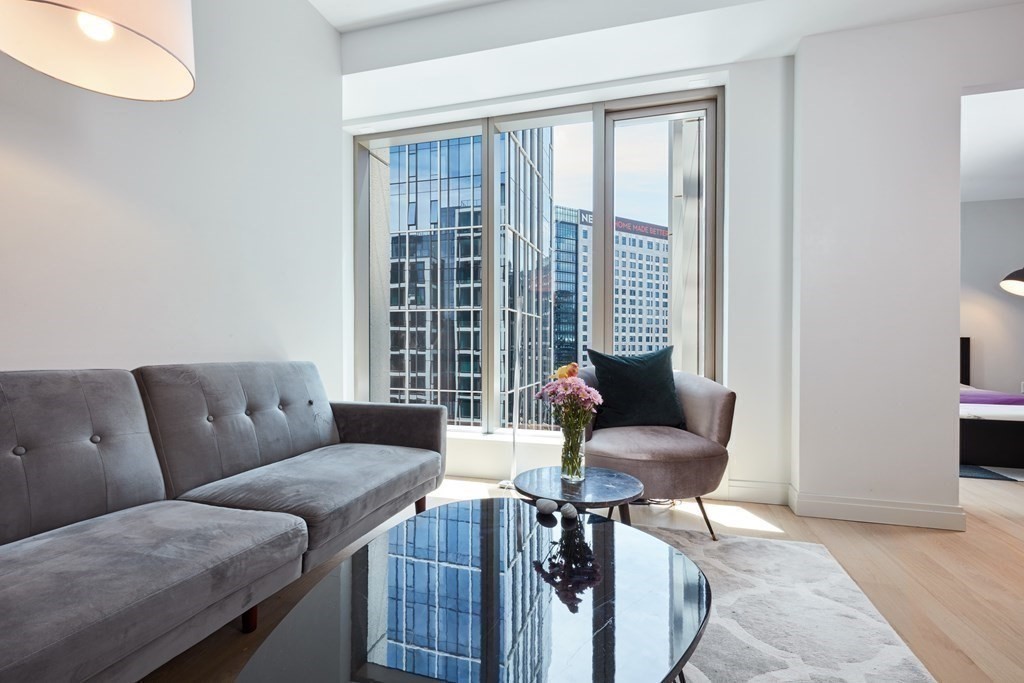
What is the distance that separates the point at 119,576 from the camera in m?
1.03

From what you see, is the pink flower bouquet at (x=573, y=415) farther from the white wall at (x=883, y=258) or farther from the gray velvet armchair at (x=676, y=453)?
the white wall at (x=883, y=258)

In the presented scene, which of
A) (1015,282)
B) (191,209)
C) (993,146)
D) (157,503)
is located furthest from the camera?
(1015,282)

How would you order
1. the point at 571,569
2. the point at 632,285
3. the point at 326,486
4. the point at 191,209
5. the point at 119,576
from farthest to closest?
1. the point at 632,285
2. the point at 191,209
3. the point at 326,486
4. the point at 571,569
5. the point at 119,576

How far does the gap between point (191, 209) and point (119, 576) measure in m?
1.60

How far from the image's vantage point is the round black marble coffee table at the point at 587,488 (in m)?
1.67

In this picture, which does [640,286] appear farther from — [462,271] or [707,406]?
[462,271]

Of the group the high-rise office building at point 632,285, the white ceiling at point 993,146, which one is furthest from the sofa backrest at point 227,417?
the white ceiling at point 993,146

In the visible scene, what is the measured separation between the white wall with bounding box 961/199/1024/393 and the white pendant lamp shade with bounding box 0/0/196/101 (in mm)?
6950

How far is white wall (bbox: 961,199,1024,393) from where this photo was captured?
5191 millimetres

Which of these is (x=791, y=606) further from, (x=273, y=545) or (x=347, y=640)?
(x=273, y=545)

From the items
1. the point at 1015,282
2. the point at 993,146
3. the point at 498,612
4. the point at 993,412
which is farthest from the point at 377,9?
the point at 1015,282

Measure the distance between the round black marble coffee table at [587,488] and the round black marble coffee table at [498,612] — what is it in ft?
0.65

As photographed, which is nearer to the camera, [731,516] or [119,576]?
[119,576]

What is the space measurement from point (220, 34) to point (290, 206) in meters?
0.80
